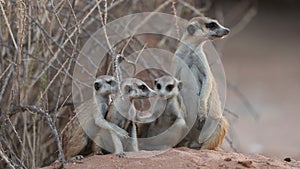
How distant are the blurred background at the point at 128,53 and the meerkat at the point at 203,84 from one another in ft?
1.30

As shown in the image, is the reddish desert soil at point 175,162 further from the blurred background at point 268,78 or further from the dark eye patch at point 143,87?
the blurred background at point 268,78

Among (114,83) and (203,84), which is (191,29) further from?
(114,83)

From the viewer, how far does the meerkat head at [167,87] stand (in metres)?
5.07

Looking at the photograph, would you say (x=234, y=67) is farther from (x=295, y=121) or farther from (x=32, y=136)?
(x=32, y=136)

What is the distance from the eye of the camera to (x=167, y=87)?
508cm

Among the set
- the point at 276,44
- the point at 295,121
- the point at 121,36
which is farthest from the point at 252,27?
the point at 121,36

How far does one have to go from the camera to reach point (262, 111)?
10617mm

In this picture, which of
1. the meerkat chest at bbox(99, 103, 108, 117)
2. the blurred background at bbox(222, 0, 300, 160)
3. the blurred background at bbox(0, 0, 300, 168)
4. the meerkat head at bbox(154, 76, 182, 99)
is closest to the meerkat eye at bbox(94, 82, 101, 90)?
the meerkat chest at bbox(99, 103, 108, 117)

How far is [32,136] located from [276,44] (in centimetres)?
721

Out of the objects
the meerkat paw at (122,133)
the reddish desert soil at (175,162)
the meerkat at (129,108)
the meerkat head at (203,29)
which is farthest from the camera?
the meerkat head at (203,29)

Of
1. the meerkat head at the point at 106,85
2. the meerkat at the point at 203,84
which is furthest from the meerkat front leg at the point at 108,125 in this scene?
the meerkat at the point at 203,84

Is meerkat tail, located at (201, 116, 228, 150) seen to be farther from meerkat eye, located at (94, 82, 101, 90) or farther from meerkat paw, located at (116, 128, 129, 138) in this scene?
meerkat eye, located at (94, 82, 101, 90)

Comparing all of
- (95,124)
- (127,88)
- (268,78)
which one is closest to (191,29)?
(127,88)

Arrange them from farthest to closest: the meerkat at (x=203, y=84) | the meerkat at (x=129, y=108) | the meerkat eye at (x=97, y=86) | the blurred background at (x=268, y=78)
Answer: the blurred background at (x=268, y=78), the meerkat at (x=203, y=84), the meerkat eye at (x=97, y=86), the meerkat at (x=129, y=108)
